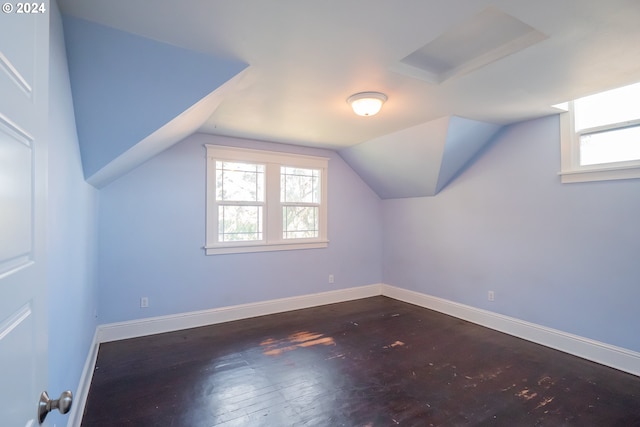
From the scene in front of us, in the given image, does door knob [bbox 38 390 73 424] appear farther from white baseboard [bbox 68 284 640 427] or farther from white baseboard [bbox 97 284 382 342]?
white baseboard [bbox 97 284 382 342]

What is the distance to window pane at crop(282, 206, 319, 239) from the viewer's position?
475 centimetres

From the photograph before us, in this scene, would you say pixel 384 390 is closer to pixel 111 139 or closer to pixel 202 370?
pixel 202 370

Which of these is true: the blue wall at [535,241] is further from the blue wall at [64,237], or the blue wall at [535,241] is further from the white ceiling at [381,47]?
the blue wall at [64,237]

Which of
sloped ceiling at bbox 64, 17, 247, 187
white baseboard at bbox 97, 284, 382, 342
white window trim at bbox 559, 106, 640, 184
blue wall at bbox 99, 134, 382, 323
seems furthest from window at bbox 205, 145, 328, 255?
white window trim at bbox 559, 106, 640, 184

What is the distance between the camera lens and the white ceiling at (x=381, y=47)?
171 cm

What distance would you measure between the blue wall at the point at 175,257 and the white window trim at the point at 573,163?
3075mm

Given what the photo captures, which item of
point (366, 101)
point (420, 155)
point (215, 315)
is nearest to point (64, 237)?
point (366, 101)

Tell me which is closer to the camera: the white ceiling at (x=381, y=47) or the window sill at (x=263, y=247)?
the white ceiling at (x=381, y=47)

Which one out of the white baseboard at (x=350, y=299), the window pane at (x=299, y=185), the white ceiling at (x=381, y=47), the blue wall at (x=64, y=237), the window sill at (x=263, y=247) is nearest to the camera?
the blue wall at (x=64, y=237)

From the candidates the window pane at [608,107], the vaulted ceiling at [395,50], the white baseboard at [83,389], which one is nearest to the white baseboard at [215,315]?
the white baseboard at [83,389]

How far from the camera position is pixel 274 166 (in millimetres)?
4582

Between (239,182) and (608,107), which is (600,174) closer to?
(608,107)

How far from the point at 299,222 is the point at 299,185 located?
57cm

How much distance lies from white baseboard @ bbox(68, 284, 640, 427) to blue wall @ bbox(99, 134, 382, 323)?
0.10 meters
